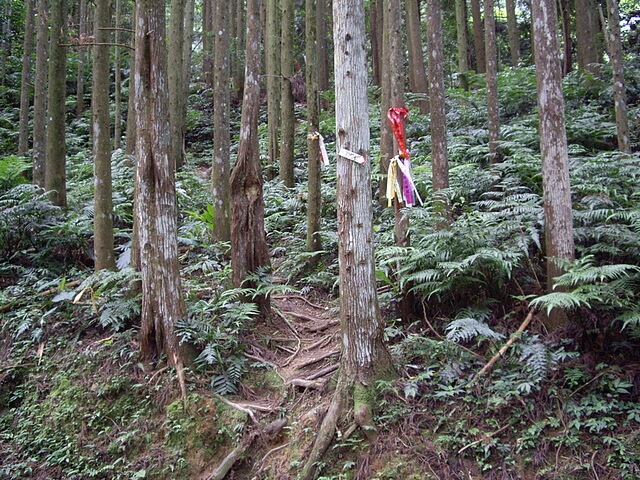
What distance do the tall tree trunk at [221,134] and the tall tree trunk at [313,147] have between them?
65.5 inches

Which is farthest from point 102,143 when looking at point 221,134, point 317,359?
point 317,359

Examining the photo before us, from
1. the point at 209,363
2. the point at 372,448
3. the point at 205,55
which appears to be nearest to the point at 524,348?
the point at 372,448

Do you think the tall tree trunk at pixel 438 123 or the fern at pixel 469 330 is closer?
the fern at pixel 469 330

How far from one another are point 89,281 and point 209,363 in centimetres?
→ 248

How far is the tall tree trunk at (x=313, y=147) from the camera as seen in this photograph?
7736mm

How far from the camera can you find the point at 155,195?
5.98m

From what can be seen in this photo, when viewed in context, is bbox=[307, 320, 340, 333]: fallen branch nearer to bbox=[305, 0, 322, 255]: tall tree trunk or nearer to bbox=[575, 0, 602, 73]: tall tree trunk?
bbox=[305, 0, 322, 255]: tall tree trunk

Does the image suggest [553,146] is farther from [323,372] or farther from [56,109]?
[56,109]

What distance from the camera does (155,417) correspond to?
18.6ft

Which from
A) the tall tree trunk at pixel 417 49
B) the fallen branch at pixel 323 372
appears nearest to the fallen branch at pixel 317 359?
the fallen branch at pixel 323 372

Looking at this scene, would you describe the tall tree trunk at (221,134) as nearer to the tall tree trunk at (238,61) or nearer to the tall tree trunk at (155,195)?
the tall tree trunk at (155,195)

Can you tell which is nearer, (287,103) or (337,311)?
(337,311)

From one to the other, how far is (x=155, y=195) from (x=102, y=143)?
7.58ft

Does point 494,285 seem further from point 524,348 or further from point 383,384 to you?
point 383,384
